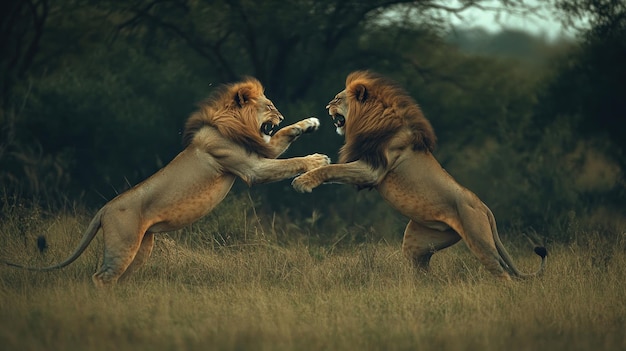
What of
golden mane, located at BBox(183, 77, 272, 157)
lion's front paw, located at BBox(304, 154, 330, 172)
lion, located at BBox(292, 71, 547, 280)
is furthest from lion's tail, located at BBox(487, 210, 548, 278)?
golden mane, located at BBox(183, 77, 272, 157)

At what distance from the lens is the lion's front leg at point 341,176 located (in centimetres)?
606

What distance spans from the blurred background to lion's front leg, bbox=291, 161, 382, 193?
4363 millimetres

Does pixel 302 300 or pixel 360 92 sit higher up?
pixel 360 92

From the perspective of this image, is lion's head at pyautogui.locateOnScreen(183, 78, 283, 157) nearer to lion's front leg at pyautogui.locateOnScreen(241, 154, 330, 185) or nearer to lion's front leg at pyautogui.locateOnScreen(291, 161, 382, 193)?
lion's front leg at pyautogui.locateOnScreen(241, 154, 330, 185)

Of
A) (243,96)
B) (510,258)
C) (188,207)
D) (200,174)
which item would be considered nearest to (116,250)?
(188,207)

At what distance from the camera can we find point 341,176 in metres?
6.14

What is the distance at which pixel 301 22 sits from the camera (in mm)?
11961

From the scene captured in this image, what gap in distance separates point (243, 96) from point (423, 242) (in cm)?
154

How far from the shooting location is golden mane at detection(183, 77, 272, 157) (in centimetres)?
619

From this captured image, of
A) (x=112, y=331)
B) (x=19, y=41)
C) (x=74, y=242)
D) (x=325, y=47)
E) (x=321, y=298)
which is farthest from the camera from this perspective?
(x=19, y=41)

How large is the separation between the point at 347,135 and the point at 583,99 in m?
6.50

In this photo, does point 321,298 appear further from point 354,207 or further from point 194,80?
point 194,80

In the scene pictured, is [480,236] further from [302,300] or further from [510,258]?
[302,300]

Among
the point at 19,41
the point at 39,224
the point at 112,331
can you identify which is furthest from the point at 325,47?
the point at 112,331
